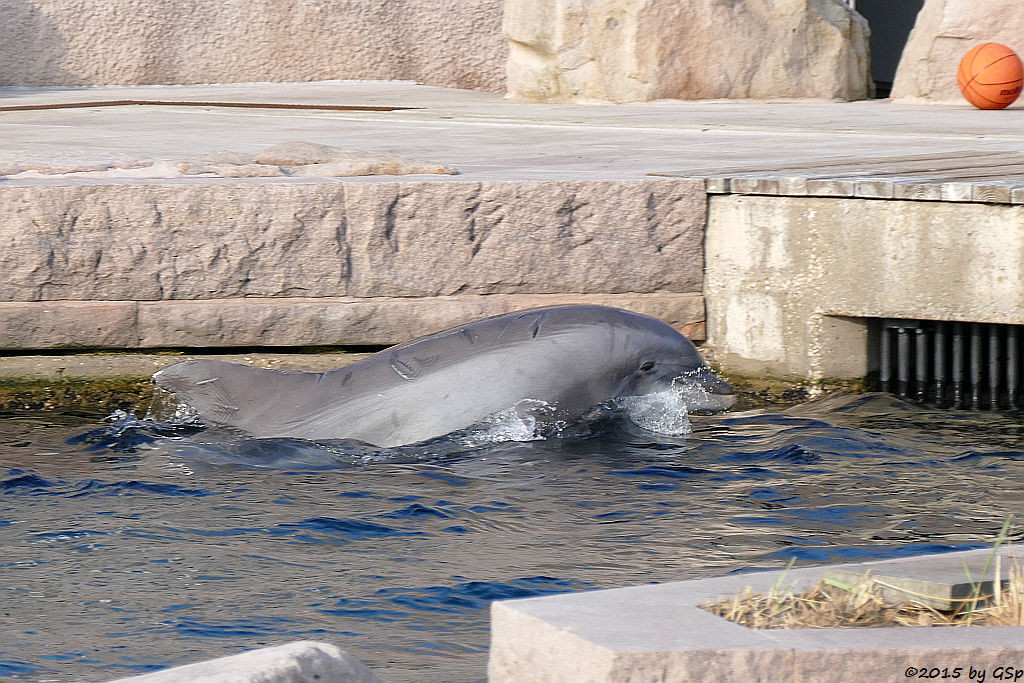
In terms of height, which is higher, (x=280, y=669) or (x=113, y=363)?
(x=280, y=669)

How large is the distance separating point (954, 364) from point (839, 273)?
2.15 ft

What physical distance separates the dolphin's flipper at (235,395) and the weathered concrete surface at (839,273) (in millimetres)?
2057

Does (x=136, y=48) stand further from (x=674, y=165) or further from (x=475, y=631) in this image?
(x=475, y=631)

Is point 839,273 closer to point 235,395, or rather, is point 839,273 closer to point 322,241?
point 322,241

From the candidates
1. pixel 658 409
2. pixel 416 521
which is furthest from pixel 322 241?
pixel 416 521

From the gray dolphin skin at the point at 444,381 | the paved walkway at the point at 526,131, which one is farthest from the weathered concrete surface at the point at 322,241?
the gray dolphin skin at the point at 444,381

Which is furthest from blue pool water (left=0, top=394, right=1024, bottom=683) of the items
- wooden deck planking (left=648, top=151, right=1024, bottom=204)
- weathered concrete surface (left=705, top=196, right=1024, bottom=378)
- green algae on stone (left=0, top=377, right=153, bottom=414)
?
wooden deck planking (left=648, top=151, right=1024, bottom=204)

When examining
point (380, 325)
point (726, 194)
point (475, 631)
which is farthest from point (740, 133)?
point (475, 631)

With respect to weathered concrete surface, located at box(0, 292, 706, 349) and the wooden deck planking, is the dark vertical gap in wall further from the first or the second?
weathered concrete surface, located at box(0, 292, 706, 349)

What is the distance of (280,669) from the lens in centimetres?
217

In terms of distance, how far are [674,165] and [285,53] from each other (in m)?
9.87

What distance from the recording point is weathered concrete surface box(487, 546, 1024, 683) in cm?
219

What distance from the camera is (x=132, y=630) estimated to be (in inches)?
132

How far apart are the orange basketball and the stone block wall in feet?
19.8
